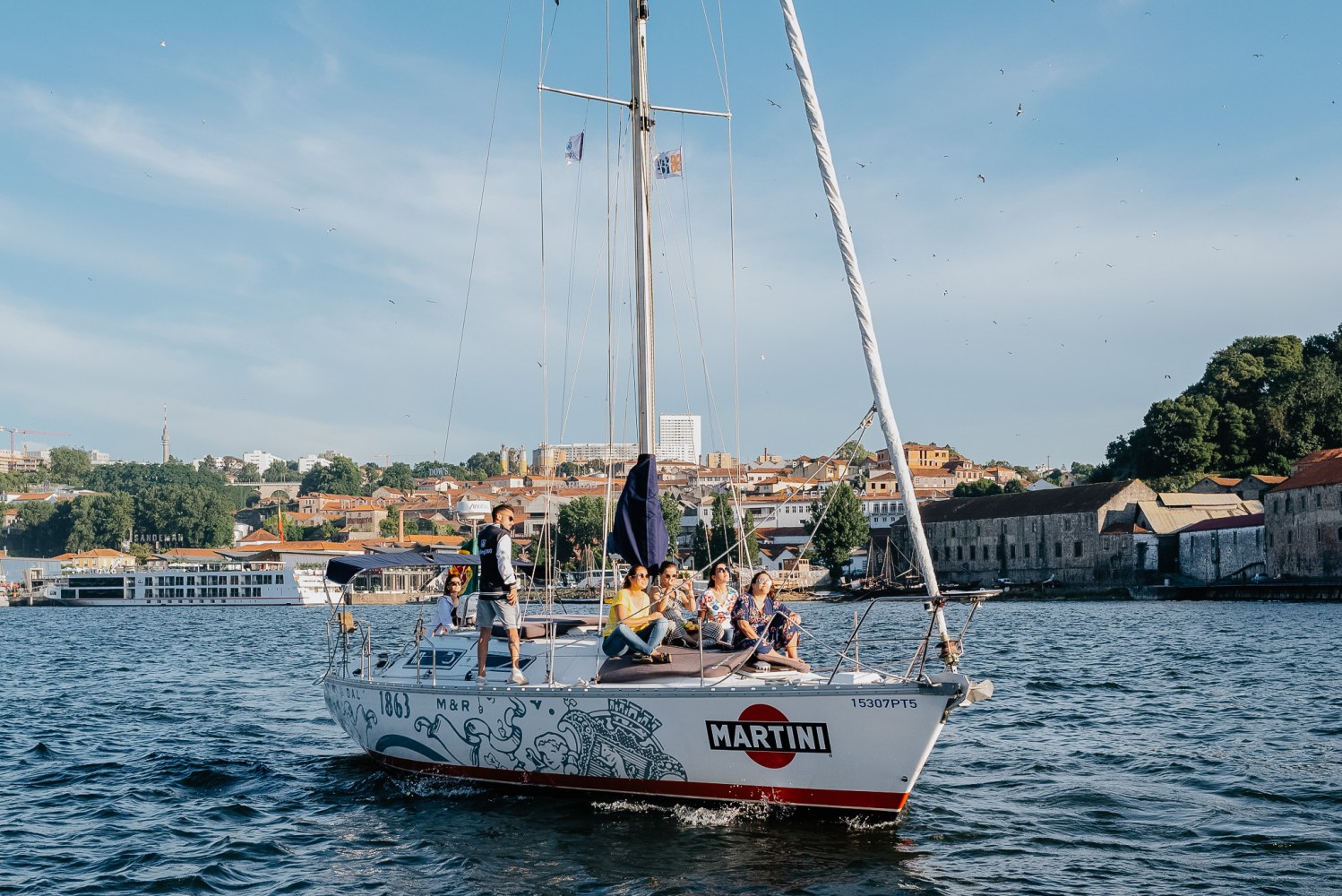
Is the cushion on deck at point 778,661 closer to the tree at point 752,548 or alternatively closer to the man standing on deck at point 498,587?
the tree at point 752,548

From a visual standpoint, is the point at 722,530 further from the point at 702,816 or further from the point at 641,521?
the point at 702,816

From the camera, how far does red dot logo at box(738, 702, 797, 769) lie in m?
10.6

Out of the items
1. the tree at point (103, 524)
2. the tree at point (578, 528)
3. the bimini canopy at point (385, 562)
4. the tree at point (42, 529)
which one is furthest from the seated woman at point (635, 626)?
the tree at point (42, 529)

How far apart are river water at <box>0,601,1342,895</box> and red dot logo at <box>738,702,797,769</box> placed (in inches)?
25.2

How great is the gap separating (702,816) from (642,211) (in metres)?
6.35

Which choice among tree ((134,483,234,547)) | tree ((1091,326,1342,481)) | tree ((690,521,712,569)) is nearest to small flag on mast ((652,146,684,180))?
tree ((690,521,712,569))

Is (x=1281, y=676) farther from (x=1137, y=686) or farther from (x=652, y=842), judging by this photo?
(x=652, y=842)

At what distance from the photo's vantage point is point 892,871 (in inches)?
392

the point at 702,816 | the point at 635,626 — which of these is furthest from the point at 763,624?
the point at 702,816

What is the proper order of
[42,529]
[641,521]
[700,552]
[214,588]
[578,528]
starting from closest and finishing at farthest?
[641,521], [700,552], [214,588], [578,528], [42,529]

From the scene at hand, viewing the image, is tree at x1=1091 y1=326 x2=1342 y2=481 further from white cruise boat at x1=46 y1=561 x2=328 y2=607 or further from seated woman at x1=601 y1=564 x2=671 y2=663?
seated woman at x1=601 y1=564 x2=671 y2=663

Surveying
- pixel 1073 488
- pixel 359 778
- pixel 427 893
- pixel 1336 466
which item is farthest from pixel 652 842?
pixel 1073 488

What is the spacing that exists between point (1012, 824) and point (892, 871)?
215 cm

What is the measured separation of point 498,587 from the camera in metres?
12.5
